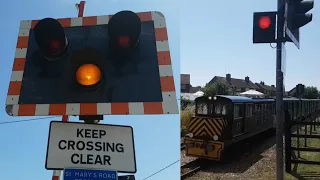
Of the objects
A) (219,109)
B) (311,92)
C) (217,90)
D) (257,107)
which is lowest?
(219,109)

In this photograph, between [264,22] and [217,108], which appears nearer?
[264,22]

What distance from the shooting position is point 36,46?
2.86 metres

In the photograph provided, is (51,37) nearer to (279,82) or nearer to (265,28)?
(265,28)

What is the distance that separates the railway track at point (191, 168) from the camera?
425 inches

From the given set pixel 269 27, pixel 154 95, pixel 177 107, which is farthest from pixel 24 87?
pixel 269 27

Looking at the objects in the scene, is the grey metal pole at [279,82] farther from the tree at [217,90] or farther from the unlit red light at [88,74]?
the tree at [217,90]

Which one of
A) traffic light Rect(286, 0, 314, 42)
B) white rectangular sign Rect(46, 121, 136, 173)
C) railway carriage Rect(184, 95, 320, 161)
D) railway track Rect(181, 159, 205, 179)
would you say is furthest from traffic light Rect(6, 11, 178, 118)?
railway carriage Rect(184, 95, 320, 161)

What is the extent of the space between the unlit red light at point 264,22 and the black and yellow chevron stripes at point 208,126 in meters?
7.48

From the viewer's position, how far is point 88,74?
254 centimetres

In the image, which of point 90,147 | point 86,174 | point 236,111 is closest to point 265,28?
point 90,147

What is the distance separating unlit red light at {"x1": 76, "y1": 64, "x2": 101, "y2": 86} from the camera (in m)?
2.54

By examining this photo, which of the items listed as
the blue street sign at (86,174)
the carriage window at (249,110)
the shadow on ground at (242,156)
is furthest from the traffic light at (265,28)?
the carriage window at (249,110)

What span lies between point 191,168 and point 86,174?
9.86 meters

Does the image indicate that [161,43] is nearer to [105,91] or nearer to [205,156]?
[105,91]
